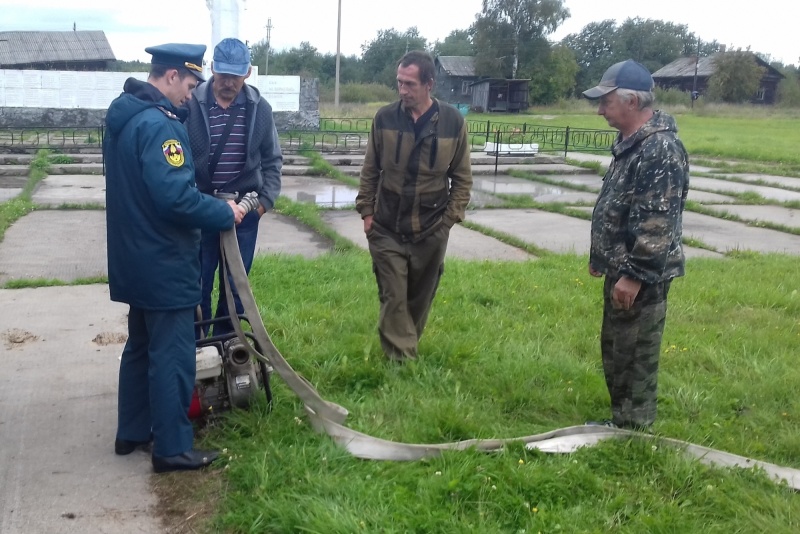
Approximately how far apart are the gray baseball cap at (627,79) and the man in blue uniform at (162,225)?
72.2 inches

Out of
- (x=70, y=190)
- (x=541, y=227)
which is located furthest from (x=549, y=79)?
(x=541, y=227)

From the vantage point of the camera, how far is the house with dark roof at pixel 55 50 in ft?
170

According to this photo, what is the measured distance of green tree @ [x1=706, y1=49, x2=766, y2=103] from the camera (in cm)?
6188

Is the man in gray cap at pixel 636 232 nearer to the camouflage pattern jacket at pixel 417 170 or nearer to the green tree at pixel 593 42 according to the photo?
the camouflage pattern jacket at pixel 417 170

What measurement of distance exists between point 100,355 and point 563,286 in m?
3.86

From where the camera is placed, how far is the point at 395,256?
489cm

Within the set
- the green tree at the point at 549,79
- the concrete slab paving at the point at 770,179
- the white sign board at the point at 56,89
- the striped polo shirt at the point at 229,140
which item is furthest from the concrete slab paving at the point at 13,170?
the green tree at the point at 549,79

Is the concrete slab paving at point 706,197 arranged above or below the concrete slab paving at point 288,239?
above

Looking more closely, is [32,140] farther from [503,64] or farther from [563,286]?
[503,64]

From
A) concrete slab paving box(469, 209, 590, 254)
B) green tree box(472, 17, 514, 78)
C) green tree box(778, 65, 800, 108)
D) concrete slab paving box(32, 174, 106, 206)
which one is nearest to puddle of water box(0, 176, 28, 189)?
concrete slab paving box(32, 174, 106, 206)

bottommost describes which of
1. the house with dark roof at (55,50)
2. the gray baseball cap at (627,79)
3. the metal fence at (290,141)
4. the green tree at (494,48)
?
the metal fence at (290,141)

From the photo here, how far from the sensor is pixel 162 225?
358cm

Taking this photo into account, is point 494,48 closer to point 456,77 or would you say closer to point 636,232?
point 456,77

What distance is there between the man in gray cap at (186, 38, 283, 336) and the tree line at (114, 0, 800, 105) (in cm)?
5404
